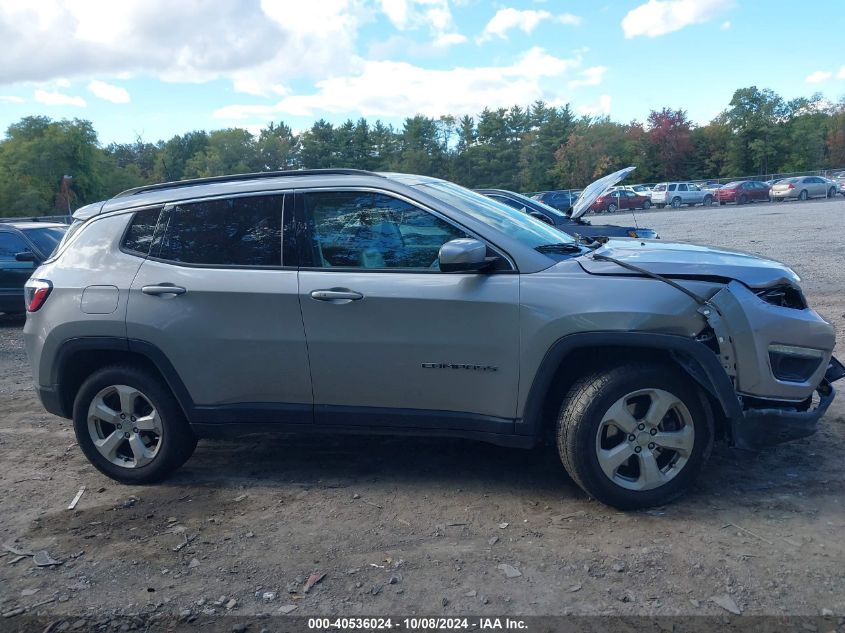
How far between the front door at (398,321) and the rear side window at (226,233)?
0.75 feet

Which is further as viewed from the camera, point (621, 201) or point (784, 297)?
point (621, 201)

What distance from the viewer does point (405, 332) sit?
14.0ft

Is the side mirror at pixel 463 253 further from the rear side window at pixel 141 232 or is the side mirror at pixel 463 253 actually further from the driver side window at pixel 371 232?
the rear side window at pixel 141 232

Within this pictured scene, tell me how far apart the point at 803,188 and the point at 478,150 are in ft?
75.0

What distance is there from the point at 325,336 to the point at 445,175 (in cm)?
4691

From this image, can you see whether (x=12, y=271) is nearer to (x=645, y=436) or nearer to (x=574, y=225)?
(x=574, y=225)

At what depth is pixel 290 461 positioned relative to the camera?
5250 mm

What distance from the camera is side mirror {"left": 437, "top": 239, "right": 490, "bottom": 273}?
3.99 metres

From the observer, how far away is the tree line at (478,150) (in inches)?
938

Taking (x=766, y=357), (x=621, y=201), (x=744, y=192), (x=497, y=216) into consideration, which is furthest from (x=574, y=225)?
(x=744, y=192)

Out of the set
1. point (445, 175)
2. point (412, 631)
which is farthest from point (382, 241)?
point (445, 175)

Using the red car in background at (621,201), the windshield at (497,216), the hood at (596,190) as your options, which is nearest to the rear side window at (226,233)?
the windshield at (497,216)

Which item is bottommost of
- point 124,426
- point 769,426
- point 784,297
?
point 124,426

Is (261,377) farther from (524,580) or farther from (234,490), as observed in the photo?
(524,580)
